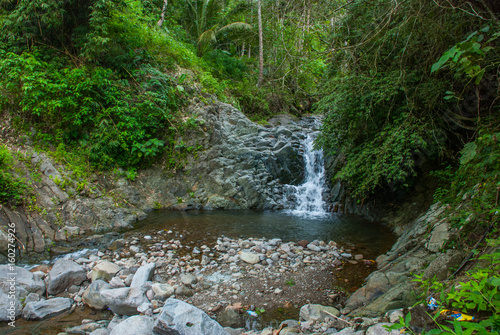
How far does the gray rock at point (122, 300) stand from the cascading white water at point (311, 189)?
627 cm

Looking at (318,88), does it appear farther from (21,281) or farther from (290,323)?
(21,281)

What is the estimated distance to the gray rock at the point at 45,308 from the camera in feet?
11.2

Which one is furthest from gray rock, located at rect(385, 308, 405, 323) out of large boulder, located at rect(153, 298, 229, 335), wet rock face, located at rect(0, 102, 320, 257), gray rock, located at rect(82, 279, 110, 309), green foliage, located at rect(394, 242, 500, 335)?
wet rock face, located at rect(0, 102, 320, 257)

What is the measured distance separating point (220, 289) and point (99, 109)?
724 cm

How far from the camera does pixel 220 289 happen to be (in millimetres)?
4156

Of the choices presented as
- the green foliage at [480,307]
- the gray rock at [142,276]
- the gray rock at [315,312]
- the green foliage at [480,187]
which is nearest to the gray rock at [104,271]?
the gray rock at [142,276]

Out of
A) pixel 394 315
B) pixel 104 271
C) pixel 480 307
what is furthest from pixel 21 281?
pixel 480 307

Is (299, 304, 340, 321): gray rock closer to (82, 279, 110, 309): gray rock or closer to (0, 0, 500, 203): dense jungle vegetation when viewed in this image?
(82, 279, 110, 309): gray rock

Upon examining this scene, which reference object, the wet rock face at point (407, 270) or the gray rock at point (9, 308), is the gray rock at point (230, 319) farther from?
the gray rock at point (9, 308)

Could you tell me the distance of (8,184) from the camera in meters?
5.62

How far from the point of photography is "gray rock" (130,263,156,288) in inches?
158

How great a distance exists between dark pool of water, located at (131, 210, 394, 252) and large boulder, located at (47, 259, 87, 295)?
2215 millimetres

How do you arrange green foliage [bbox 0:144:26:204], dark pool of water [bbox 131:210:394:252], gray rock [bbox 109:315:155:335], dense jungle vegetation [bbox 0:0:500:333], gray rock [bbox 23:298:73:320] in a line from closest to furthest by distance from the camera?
1. gray rock [bbox 109:315:155:335]
2. gray rock [bbox 23:298:73:320]
3. dense jungle vegetation [bbox 0:0:500:333]
4. green foliage [bbox 0:144:26:204]
5. dark pool of water [bbox 131:210:394:252]

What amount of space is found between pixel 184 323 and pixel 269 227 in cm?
470
